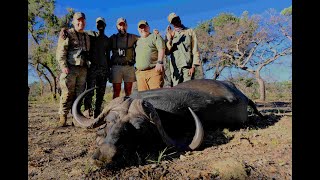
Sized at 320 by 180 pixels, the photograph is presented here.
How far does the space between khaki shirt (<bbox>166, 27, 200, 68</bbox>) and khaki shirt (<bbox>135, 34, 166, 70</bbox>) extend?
33 centimetres

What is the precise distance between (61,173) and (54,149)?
1.03 metres

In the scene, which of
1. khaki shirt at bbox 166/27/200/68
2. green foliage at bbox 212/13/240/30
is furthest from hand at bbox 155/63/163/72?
green foliage at bbox 212/13/240/30

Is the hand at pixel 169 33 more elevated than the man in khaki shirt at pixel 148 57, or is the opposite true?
the hand at pixel 169 33

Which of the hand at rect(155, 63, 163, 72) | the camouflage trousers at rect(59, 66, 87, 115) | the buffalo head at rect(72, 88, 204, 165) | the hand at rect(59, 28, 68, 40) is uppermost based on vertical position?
the hand at rect(59, 28, 68, 40)

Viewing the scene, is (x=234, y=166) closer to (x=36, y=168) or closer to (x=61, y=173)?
(x=61, y=173)

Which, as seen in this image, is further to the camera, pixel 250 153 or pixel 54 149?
pixel 54 149

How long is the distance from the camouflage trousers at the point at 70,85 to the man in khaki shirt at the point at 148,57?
3.31ft

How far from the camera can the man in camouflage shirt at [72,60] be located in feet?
17.6

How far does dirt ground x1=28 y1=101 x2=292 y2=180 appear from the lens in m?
2.86

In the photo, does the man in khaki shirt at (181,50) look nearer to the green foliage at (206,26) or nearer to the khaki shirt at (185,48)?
the khaki shirt at (185,48)

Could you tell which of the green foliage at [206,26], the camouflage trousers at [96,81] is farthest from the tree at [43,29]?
the camouflage trousers at [96,81]

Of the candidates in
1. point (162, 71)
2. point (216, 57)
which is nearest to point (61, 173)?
point (162, 71)

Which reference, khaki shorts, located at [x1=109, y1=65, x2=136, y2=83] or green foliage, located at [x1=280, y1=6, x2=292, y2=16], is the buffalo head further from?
green foliage, located at [x1=280, y1=6, x2=292, y2=16]
